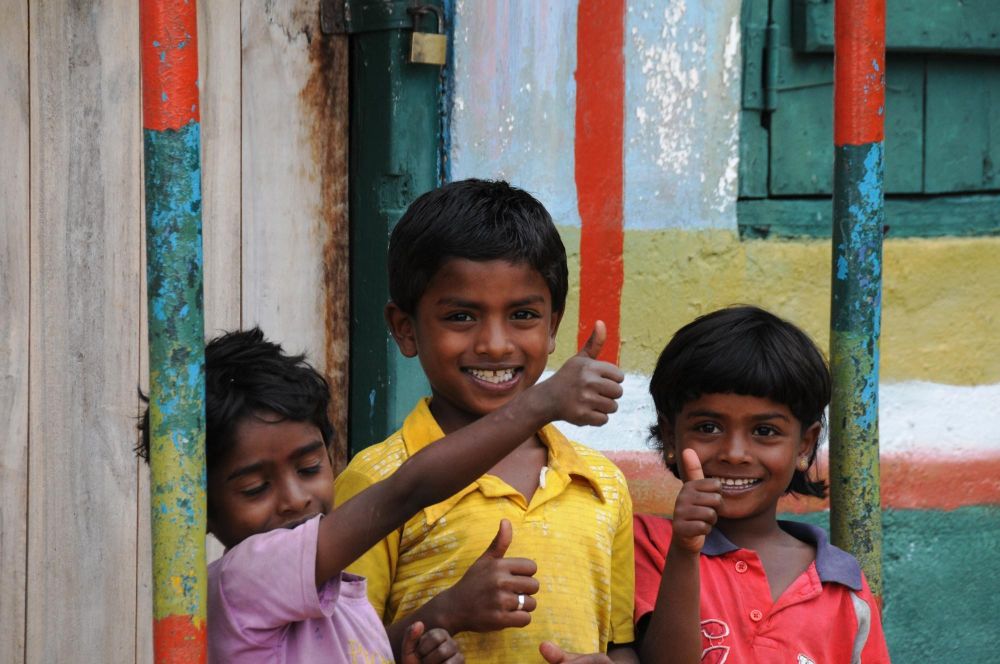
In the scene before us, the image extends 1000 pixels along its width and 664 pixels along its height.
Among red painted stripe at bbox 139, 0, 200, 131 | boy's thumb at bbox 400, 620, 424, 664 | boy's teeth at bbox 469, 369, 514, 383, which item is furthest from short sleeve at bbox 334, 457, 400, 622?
red painted stripe at bbox 139, 0, 200, 131

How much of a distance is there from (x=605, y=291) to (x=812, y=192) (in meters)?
0.59

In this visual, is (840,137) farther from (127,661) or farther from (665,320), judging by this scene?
(127,661)

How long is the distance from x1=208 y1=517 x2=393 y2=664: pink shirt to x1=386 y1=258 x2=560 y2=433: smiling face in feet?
1.21

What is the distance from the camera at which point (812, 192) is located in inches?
138

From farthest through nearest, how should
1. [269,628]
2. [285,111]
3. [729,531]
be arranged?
[285,111], [729,531], [269,628]

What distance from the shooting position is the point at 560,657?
2061 mm

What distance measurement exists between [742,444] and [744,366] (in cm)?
13

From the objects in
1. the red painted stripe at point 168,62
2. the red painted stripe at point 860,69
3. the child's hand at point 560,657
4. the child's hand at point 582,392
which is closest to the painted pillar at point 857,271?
the red painted stripe at point 860,69

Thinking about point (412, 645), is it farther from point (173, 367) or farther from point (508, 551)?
point (173, 367)

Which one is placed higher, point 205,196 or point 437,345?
point 205,196

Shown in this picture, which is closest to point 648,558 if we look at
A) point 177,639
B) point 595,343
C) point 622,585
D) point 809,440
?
point 622,585

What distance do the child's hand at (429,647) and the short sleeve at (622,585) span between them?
0.38 m

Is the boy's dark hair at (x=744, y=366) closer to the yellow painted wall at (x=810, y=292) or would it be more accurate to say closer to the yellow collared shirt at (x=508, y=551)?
the yellow collared shirt at (x=508, y=551)

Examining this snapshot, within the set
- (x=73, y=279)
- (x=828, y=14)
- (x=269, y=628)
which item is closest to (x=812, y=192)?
(x=828, y=14)
